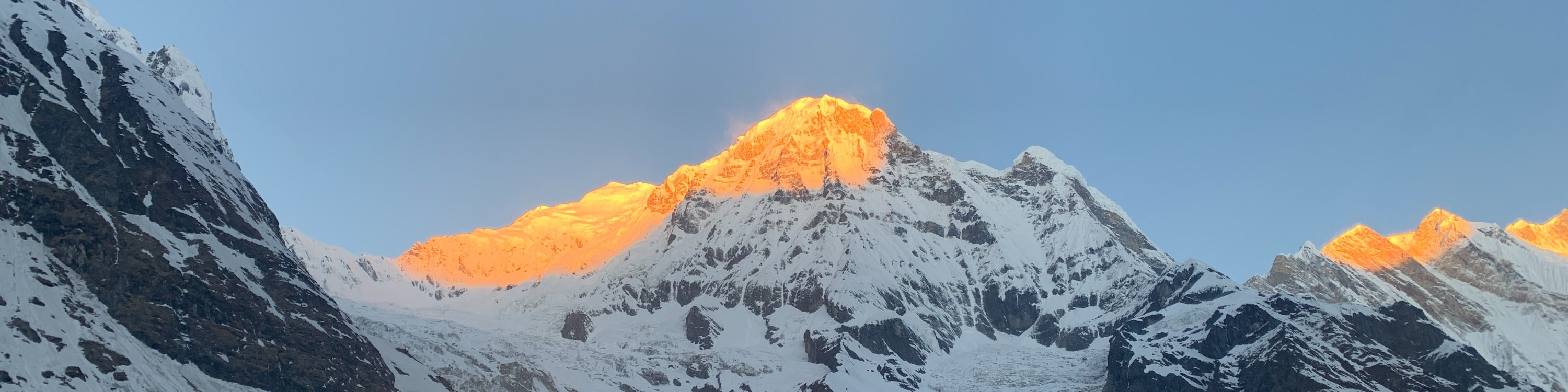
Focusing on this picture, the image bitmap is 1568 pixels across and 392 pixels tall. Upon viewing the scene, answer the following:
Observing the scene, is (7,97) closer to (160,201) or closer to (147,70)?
(160,201)

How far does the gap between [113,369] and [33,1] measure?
66416 millimetres

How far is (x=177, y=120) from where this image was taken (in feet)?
580

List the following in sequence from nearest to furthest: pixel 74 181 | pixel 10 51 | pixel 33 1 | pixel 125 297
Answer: pixel 125 297
pixel 74 181
pixel 10 51
pixel 33 1

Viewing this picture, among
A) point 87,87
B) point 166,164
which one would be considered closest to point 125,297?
point 166,164

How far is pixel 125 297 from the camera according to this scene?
449 feet

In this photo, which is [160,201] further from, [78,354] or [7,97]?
[78,354]

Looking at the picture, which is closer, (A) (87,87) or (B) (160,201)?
(B) (160,201)

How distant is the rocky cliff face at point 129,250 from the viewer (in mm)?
129250

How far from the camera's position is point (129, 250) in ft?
465

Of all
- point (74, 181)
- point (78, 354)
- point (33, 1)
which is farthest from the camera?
point (33, 1)

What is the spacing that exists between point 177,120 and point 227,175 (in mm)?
9029

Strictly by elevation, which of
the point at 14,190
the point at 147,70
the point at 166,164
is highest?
the point at 147,70

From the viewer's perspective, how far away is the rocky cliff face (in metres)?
129

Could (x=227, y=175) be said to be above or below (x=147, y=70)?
below
